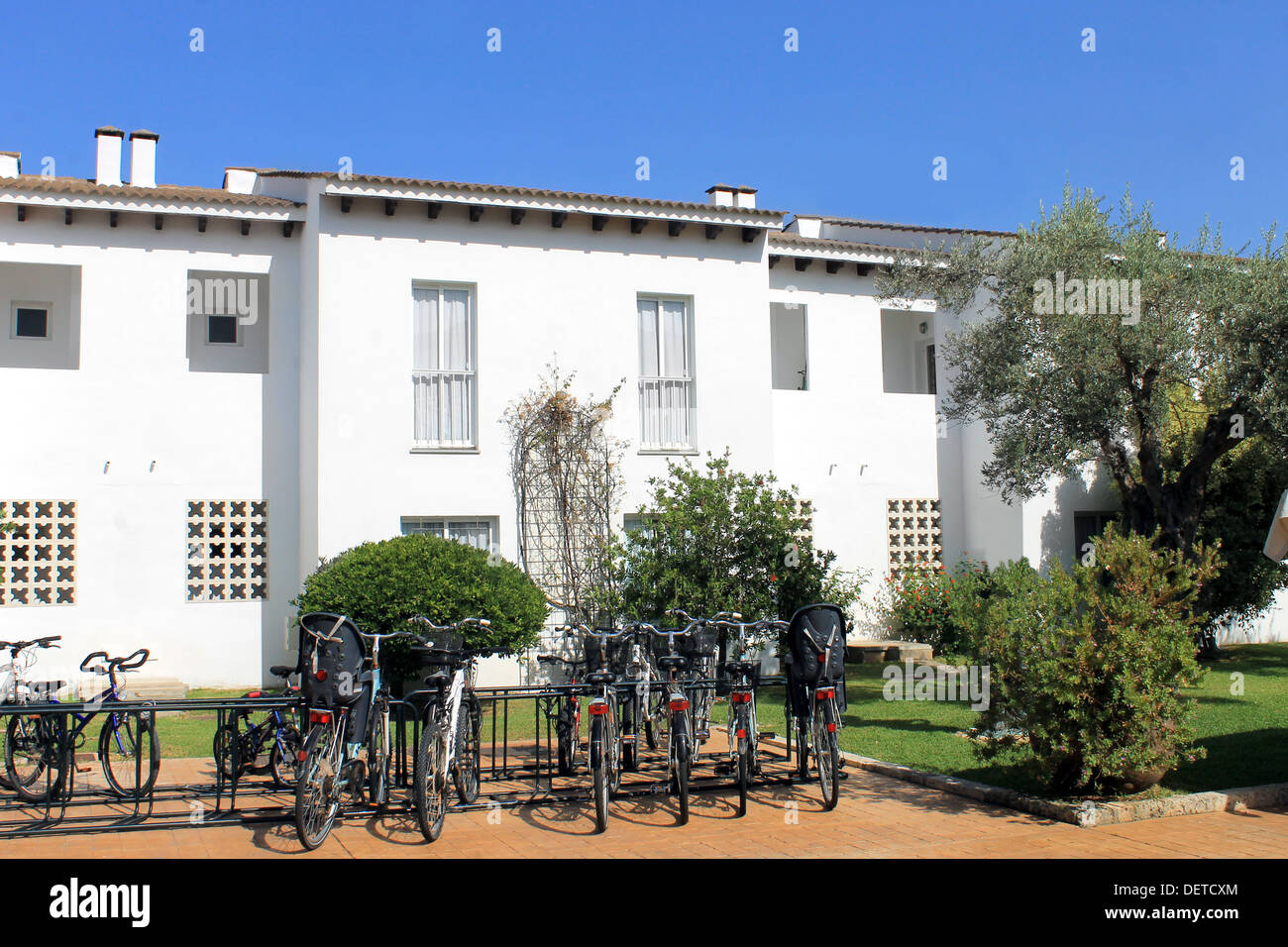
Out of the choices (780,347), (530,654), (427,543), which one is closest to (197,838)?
(427,543)

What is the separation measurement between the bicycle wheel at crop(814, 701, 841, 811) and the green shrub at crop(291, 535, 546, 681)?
5175mm

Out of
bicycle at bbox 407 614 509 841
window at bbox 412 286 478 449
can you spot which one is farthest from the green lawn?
window at bbox 412 286 478 449

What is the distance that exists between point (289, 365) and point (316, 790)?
10.1 meters

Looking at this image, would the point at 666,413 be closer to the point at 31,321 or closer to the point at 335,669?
the point at 31,321

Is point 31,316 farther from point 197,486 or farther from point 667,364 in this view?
point 667,364

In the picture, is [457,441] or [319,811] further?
[457,441]

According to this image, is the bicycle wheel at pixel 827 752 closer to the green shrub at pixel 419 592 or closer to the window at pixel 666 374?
the green shrub at pixel 419 592

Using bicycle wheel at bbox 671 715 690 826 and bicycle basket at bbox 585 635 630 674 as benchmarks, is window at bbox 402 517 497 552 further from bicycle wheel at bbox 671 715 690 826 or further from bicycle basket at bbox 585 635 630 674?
bicycle wheel at bbox 671 715 690 826

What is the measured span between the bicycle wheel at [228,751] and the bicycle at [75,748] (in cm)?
41

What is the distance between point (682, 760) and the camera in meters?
7.07

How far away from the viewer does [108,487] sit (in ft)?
47.2

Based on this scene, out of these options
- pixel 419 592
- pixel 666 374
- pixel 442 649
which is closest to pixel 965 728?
pixel 442 649
